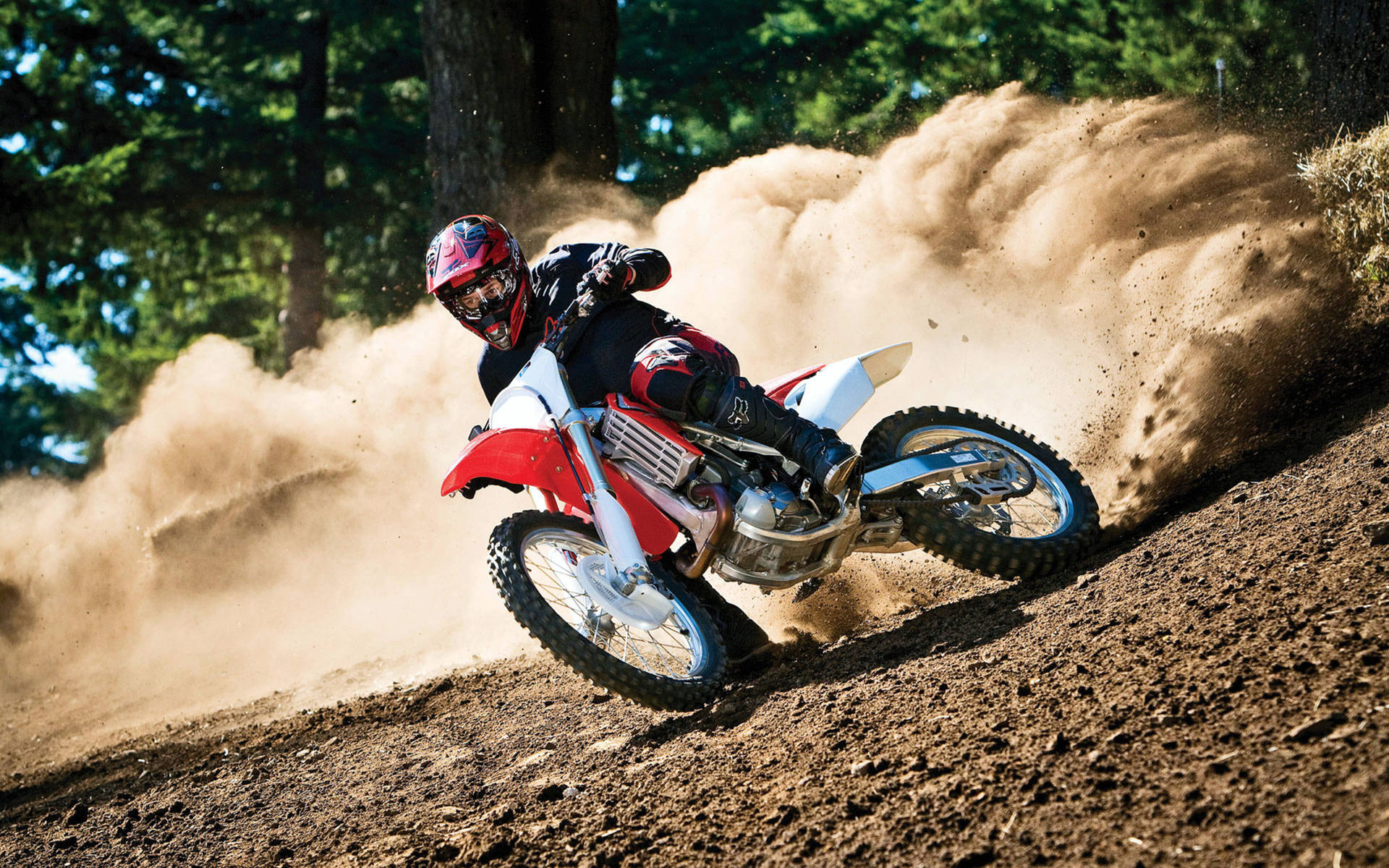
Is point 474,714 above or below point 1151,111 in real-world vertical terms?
below

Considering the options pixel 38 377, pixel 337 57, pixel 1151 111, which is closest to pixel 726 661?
pixel 1151 111

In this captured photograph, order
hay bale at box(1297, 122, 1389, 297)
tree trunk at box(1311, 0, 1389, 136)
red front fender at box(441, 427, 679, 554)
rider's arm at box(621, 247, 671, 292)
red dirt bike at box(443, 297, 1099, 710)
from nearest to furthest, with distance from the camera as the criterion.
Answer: red dirt bike at box(443, 297, 1099, 710) < red front fender at box(441, 427, 679, 554) < rider's arm at box(621, 247, 671, 292) < hay bale at box(1297, 122, 1389, 297) < tree trunk at box(1311, 0, 1389, 136)

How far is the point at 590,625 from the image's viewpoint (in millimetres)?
4738

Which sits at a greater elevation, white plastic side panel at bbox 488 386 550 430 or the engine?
white plastic side panel at bbox 488 386 550 430

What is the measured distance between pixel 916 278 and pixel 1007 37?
46.7 feet

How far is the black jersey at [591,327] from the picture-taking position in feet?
16.4

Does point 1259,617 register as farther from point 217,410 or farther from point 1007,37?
point 1007,37

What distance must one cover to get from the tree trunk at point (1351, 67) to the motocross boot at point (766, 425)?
4618mm

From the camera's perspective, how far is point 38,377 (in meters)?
28.7

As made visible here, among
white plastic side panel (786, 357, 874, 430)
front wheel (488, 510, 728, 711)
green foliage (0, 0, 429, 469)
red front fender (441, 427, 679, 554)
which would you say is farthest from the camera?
green foliage (0, 0, 429, 469)

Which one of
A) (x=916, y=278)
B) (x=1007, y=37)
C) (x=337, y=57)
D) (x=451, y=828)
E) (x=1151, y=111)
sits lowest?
(x=451, y=828)

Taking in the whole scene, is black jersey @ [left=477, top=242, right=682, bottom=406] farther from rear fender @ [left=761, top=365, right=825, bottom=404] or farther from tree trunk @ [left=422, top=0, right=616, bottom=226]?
tree trunk @ [left=422, top=0, right=616, bottom=226]

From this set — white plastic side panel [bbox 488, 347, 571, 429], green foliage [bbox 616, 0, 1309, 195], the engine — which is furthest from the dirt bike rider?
green foliage [bbox 616, 0, 1309, 195]

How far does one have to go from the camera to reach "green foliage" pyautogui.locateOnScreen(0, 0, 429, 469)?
19.7m
